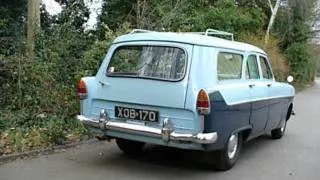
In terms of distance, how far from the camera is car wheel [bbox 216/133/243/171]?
698 cm

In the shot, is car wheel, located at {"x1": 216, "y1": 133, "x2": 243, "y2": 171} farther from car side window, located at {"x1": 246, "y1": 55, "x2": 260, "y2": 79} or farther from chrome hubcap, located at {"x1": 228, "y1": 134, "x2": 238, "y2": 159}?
car side window, located at {"x1": 246, "y1": 55, "x2": 260, "y2": 79}

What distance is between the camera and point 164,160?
25.2 ft

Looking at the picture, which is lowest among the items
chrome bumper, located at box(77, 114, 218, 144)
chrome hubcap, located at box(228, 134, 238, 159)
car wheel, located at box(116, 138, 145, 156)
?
car wheel, located at box(116, 138, 145, 156)

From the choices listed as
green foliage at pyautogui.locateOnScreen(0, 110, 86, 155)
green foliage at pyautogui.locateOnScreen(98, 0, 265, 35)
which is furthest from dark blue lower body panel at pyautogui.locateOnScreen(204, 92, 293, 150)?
green foliage at pyautogui.locateOnScreen(98, 0, 265, 35)

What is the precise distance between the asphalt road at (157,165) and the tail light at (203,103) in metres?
1.04

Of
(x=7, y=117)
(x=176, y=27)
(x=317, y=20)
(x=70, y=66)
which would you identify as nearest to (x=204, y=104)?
(x=7, y=117)

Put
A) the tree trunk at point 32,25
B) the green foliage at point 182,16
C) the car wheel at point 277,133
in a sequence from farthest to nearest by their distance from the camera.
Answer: the green foliage at point 182,16, the tree trunk at point 32,25, the car wheel at point 277,133

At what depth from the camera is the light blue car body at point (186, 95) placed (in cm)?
636

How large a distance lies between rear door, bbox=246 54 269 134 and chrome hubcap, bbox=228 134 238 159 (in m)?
0.44

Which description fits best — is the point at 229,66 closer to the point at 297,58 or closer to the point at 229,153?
the point at 229,153

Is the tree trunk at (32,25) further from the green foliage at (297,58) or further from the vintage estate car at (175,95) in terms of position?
the green foliage at (297,58)

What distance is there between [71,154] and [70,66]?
3.16 meters

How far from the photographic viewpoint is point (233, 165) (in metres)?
7.45

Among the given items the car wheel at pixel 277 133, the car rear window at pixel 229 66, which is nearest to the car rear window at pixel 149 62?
the car rear window at pixel 229 66
